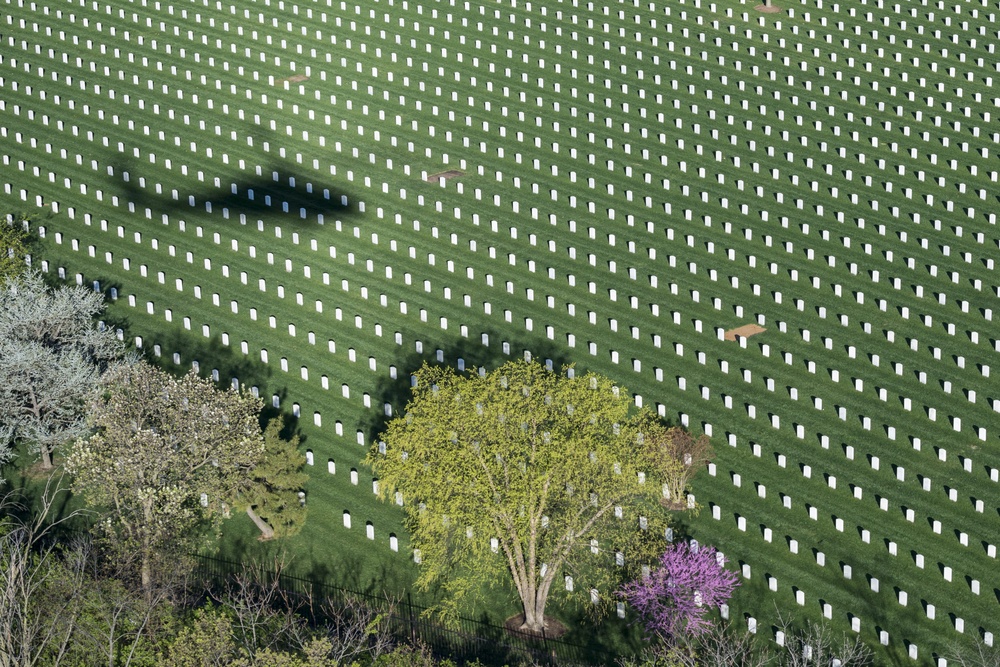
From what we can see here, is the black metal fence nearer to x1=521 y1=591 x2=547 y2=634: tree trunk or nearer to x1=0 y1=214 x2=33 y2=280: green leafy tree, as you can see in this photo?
x1=521 y1=591 x2=547 y2=634: tree trunk

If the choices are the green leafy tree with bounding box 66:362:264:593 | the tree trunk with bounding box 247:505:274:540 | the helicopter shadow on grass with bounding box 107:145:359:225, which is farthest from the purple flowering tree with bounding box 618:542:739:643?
the helicopter shadow on grass with bounding box 107:145:359:225

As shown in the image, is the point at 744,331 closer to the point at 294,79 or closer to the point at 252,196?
the point at 252,196

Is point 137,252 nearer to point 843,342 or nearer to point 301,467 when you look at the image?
Answer: point 301,467

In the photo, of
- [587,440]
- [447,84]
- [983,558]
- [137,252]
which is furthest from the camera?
[447,84]

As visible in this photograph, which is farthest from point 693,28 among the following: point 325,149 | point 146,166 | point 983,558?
point 983,558

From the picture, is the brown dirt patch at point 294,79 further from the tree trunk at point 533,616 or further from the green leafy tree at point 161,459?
the tree trunk at point 533,616
